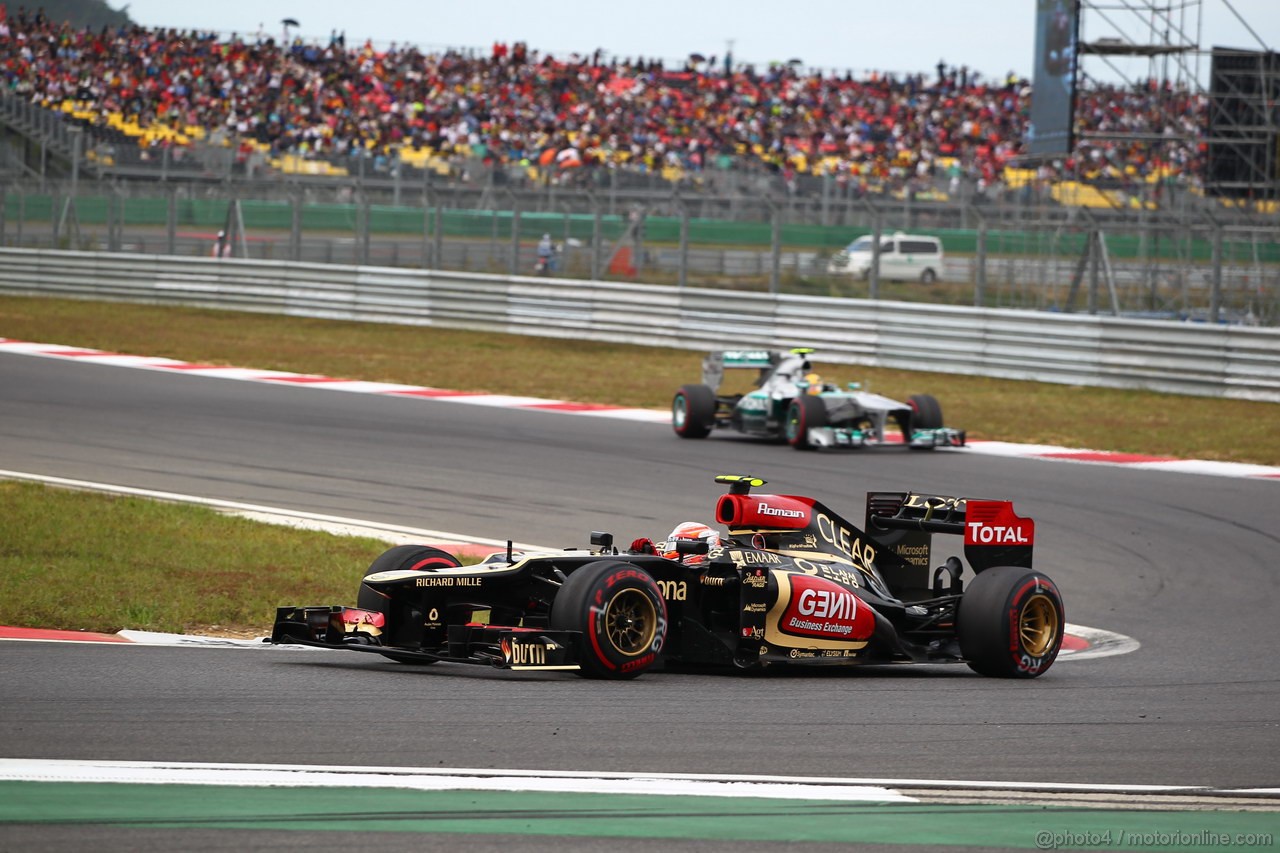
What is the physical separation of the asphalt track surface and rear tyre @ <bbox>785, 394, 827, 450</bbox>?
0.30 metres

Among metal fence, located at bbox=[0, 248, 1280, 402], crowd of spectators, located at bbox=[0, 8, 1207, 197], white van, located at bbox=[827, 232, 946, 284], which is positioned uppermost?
crowd of spectators, located at bbox=[0, 8, 1207, 197]

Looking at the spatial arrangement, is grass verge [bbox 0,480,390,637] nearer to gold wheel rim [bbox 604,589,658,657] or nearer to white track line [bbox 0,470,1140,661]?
white track line [bbox 0,470,1140,661]

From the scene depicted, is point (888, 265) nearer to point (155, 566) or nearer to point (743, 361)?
point (743, 361)

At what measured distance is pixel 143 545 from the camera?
10617 millimetres

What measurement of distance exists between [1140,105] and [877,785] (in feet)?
165

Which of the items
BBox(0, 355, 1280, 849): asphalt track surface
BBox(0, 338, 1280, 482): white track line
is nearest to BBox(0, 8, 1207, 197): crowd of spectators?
BBox(0, 338, 1280, 482): white track line

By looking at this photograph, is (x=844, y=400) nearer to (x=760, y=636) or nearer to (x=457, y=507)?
(x=457, y=507)

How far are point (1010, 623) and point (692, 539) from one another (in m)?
1.63

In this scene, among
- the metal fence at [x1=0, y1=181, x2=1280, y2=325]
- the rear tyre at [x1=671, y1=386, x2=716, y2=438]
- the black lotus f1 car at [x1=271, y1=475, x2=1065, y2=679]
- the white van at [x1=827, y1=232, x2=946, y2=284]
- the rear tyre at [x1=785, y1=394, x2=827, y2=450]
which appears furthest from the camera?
the white van at [x1=827, y1=232, x2=946, y2=284]

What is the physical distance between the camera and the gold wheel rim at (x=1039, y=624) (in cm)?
865

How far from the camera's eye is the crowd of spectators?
1857 inches

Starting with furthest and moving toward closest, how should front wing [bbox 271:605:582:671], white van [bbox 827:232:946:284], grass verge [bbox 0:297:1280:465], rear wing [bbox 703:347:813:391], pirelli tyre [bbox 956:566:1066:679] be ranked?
white van [bbox 827:232:946:284]
grass verge [bbox 0:297:1280:465]
rear wing [bbox 703:347:813:391]
pirelli tyre [bbox 956:566:1066:679]
front wing [bbox 271:605:582:671]

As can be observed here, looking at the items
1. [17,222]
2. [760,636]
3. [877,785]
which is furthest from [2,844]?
[17,222]

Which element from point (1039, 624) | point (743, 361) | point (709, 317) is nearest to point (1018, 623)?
point (1039, 624)
